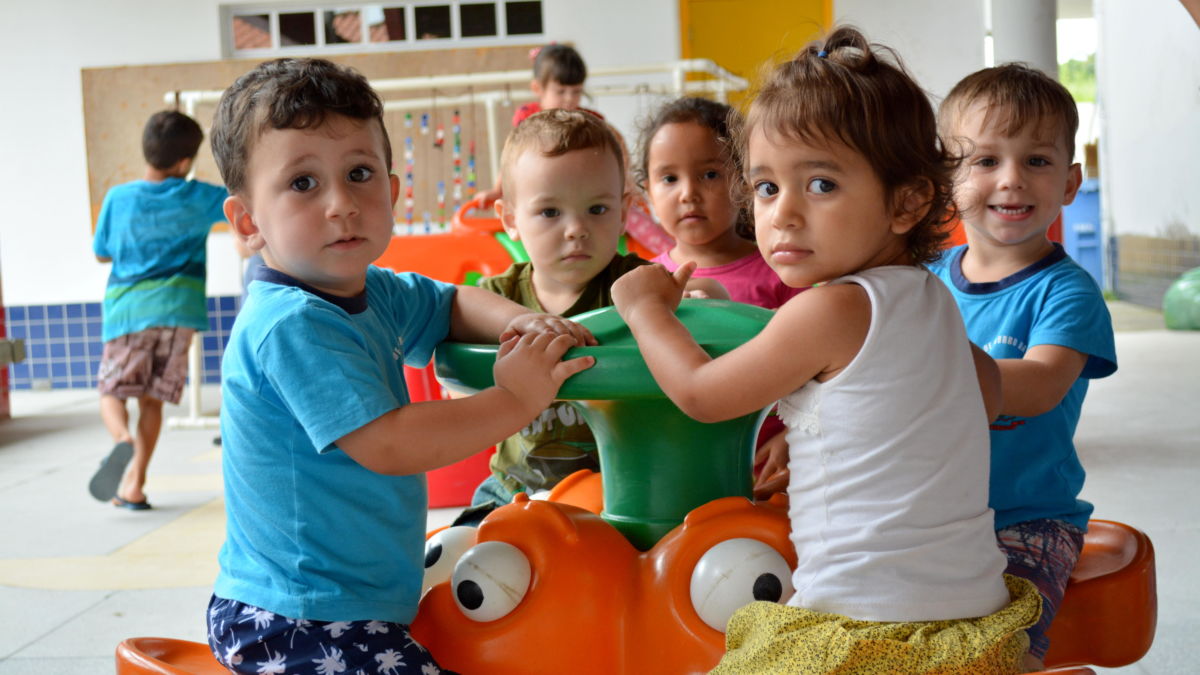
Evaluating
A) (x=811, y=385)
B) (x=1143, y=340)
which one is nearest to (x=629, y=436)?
(x=811, y=385)

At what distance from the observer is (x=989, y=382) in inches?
47.8

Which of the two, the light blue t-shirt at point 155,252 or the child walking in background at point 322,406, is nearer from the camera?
the child walking in background at point 322,406

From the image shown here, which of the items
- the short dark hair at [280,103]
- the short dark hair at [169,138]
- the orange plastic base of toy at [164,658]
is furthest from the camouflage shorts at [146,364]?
the short dark hair at [280,103]

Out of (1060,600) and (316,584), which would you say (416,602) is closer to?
(316,584)

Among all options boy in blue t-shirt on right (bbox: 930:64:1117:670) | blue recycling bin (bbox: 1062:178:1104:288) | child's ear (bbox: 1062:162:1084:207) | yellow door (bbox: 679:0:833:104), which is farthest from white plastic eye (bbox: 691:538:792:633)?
blue recycling bin (bbox: 1062:178:1104:288)

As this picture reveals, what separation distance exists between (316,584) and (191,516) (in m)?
2.78

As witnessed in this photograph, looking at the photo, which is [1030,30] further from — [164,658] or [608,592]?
[164,658]

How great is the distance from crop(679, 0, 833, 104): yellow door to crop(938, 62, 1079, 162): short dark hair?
20.0ft

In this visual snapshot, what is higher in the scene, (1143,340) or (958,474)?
(958,474)

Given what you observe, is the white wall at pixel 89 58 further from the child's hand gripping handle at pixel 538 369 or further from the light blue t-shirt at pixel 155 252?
the child's hand gripping handle at pixel 538 369

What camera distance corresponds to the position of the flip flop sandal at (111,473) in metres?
3.80

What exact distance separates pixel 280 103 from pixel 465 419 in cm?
40

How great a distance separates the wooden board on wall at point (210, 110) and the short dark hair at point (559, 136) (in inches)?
206

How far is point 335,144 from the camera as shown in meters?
1.22
